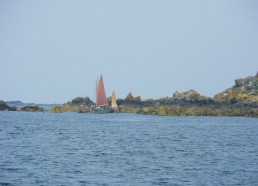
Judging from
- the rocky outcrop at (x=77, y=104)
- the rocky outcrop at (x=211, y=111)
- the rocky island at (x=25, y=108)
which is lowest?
the rocky outcrop at (x=211, y=111)

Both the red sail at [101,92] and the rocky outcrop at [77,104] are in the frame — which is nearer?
the red sail at [101,92]

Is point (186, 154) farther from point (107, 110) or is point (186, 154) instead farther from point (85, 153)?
point (107, 110)

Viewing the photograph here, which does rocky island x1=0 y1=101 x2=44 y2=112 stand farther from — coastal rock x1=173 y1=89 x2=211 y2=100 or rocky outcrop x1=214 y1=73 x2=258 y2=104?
rocky outcrop x1=214 y1=73 x2=258 y2=104

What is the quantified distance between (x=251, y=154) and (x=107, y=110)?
10668 cm

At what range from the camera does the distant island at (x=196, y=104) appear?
131875 millimetres

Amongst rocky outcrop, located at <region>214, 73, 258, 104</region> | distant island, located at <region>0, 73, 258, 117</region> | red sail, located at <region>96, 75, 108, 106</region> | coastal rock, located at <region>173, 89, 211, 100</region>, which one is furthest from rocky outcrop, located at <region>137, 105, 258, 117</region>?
red sail, located at <region>96, 75, 108, 106</region>

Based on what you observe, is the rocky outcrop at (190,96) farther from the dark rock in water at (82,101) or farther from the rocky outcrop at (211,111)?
the dark rock in water at (82,101)

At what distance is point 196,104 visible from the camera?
149 m

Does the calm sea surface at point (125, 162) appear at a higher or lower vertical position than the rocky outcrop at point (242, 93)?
lower

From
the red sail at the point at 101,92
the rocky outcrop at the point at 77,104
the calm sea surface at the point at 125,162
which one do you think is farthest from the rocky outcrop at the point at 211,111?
the calm sea surface at the point at 125,162

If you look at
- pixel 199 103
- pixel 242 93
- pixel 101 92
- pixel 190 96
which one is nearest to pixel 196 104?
pixel 199 103

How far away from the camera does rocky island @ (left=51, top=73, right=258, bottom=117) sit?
13175 cm

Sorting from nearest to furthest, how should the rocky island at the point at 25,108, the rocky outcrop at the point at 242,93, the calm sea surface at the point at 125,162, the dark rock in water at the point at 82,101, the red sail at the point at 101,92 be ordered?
the calm sea surface at the point at 125,162 < the red sail at the point at 101,92 < the rocky outcrop at the point at 242,93 < the rocky island at the point at 25,108 < the dark rock in water at the point at 82,101

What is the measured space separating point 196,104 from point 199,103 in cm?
107
